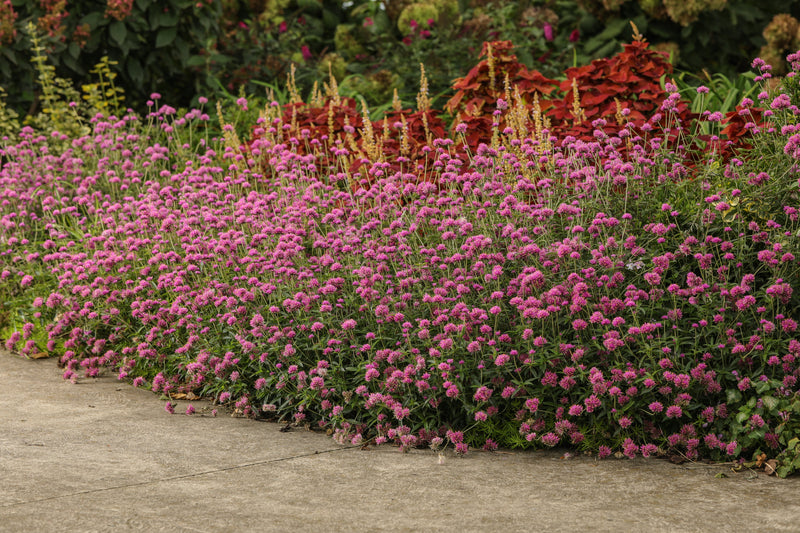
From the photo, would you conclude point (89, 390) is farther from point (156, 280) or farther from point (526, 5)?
point (526, 5)

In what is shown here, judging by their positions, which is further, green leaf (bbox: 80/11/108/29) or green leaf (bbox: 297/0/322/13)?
green leaf (bbox: 297/0/322/13)

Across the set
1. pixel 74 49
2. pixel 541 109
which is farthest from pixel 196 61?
pixel 541 109

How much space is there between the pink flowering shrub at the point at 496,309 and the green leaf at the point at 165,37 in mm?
4215

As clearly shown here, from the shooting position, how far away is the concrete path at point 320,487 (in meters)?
3.05

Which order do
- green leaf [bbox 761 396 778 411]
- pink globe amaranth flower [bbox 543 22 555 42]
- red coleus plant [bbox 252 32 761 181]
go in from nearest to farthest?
green leaf [bbox 761 396 778 411]
red coleus plant [bbox 252 32 761 181]
pink globe amaranth flower [bbox 543 22 555 42]

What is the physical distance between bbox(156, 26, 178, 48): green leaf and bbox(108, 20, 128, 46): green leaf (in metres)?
0.34

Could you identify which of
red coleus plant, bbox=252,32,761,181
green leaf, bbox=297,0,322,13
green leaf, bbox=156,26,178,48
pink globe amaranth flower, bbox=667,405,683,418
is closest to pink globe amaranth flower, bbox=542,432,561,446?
pink globe amaranth flower, bbox=667,405,683,418

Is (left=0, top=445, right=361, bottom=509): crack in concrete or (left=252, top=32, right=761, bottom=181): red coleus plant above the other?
(left=252, top=32, right=761, bottom=181): red coleus plant

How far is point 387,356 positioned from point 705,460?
4.67ft

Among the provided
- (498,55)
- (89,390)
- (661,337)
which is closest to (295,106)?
(498,55)

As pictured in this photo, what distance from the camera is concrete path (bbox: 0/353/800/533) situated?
10.0 feet

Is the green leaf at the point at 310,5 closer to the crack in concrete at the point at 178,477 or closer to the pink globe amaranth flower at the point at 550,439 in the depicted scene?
the crack in concrete at the point at 178,477

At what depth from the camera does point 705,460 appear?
3674 mm

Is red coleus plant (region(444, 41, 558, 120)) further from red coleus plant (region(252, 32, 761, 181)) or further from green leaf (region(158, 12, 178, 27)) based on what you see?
green leaf (region(158, 12, 178, 27))
